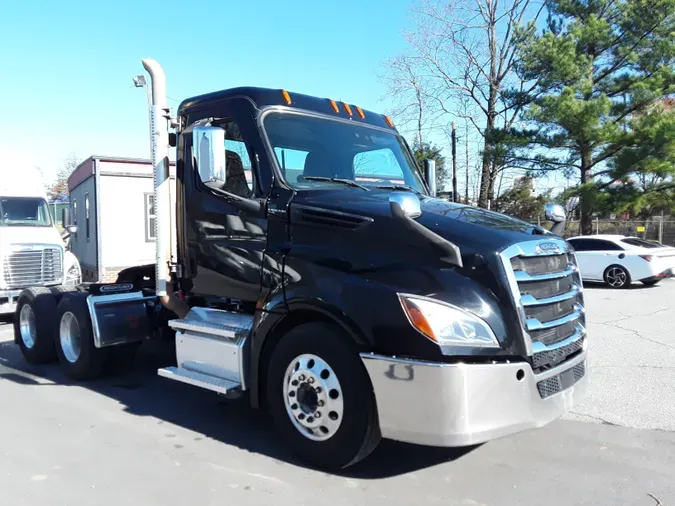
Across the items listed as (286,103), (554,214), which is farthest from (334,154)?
(554,214)

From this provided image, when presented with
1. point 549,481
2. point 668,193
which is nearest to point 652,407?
point 549,481

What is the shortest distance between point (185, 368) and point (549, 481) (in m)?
2.94

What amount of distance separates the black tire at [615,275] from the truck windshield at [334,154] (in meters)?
12.2

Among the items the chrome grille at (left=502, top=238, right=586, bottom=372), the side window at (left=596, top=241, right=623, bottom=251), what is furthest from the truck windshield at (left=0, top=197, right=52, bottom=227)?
the side window at (left=596, top=241, right=623, bottom=251)

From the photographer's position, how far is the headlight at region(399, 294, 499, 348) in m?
3.52

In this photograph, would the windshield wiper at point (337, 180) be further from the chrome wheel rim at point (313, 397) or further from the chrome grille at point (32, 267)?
the chrome grille at point (32, 267)

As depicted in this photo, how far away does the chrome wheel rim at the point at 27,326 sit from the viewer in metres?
7.42

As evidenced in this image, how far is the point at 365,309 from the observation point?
12.3 ft

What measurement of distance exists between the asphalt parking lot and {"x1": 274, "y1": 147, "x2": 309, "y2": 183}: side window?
6.82ft

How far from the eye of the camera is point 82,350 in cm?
640

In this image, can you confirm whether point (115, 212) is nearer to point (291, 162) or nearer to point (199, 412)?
point (199, 412)

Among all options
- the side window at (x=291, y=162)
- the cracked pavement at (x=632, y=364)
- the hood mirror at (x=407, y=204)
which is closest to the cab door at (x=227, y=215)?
the side window at (x=291, y=162)

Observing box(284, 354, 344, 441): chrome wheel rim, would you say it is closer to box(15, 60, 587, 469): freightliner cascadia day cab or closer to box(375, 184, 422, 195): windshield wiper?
box(15, 60, 587, 469): freightliner cascadia day cab

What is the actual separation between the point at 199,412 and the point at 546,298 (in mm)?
3243
